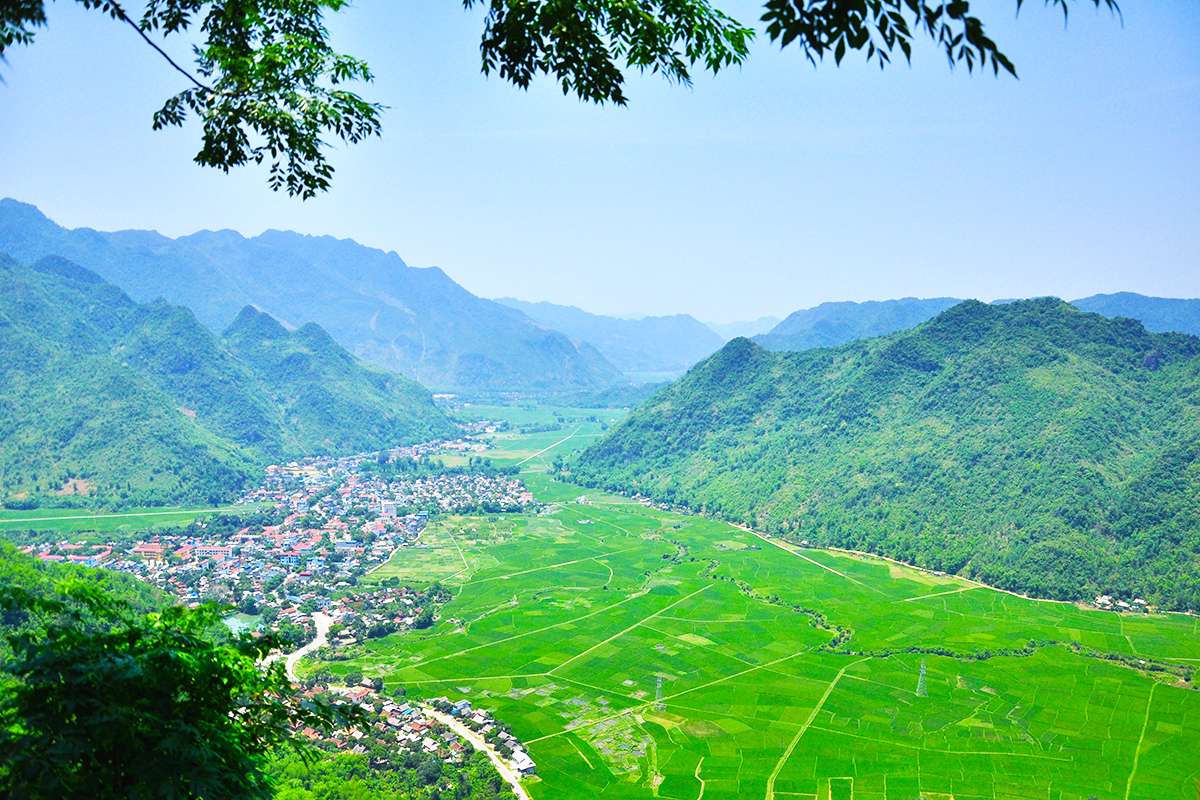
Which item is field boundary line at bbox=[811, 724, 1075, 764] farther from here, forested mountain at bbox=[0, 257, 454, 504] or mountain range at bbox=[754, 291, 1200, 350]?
mountain range at bbox=[754, 291, 1200, 350]

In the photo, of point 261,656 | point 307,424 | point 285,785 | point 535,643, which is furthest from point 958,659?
point 307,424

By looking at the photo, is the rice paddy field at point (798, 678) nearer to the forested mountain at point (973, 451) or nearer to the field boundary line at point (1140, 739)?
the field boundary line at point (1140, 739)

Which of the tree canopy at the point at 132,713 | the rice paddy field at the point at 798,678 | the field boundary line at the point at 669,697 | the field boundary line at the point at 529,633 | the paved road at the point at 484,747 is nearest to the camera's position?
the tree canopy at the point at 132,713

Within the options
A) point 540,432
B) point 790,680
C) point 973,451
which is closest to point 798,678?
point 790,680

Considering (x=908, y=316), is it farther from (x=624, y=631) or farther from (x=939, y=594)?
(x=624, y=631)

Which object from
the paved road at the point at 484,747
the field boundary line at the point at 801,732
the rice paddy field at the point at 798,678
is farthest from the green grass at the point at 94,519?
the field boundary line at the point at 801,732

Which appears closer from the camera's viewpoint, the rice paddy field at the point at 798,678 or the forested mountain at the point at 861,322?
the rice paddy field at the point at 798,678

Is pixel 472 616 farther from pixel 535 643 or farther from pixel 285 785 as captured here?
pixel 285 785
